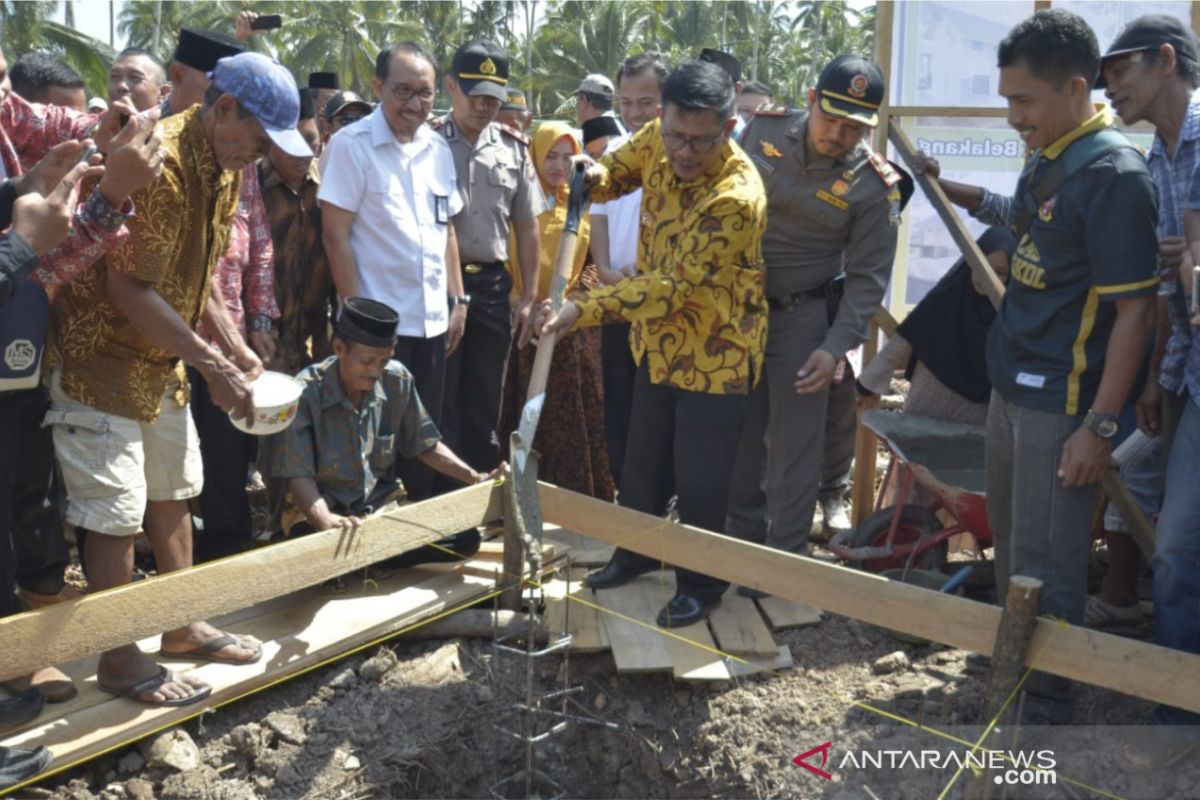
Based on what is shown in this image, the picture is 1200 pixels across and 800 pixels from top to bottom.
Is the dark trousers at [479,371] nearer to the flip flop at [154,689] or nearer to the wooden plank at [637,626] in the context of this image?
the wooden plank at [637,626]

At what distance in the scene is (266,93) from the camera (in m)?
3.39

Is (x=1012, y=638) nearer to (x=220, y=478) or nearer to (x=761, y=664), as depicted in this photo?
(x=761, y=664)

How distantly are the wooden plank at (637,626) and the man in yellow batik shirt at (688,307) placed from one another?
61mm

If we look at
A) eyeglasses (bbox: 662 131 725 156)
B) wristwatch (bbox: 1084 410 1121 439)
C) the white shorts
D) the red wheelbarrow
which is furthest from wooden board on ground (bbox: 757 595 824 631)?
the white shorts

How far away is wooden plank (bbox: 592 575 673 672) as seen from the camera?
413 centimetres

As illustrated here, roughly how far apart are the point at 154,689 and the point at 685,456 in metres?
1.92

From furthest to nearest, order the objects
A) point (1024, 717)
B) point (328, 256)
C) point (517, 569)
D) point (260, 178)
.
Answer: point (260, 178)
point (328, 256)
point (517, 569)
point (1024, 717)

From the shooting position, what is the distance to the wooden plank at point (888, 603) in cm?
316

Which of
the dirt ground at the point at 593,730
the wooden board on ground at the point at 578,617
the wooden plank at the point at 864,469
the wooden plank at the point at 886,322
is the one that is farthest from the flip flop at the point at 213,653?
the wooden plank at the point at 886,322

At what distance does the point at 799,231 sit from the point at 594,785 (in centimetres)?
220

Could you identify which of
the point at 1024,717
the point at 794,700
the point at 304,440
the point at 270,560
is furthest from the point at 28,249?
the point at 1024,717

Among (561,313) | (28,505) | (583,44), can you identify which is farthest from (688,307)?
(583,44)

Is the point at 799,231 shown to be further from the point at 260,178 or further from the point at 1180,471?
the point at 260,178

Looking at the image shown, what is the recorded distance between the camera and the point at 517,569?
453 centimetres
